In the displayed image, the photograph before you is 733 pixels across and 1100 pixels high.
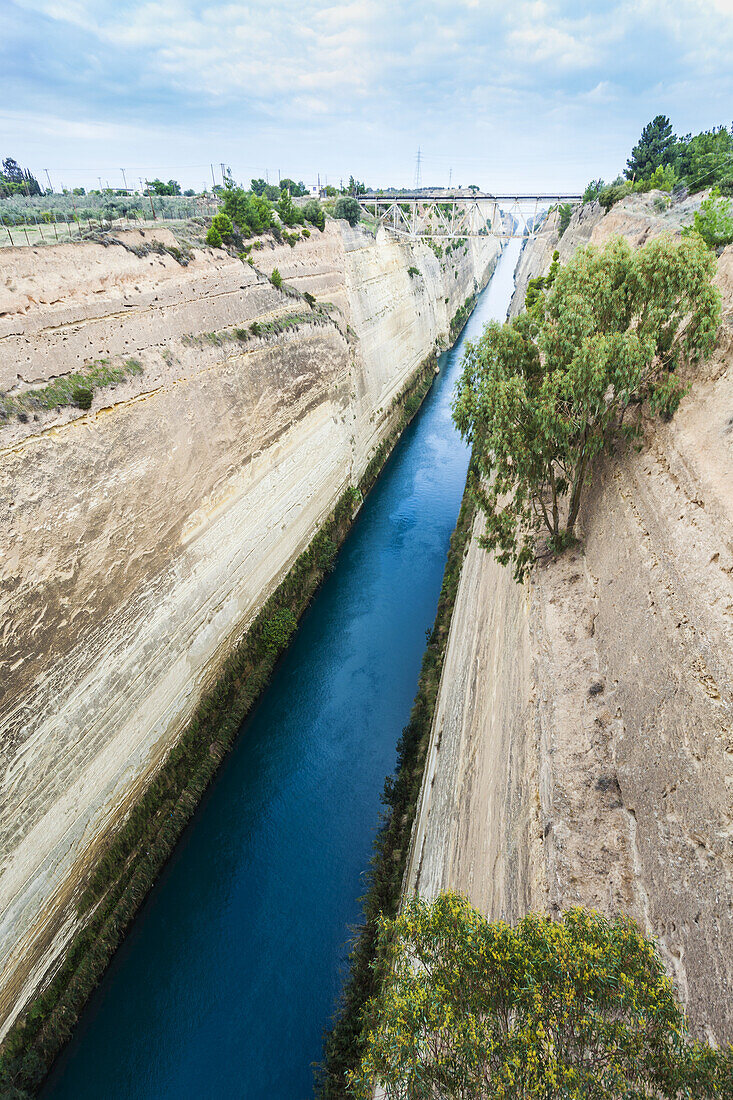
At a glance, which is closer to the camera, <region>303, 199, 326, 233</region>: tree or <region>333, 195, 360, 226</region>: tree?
<region>303, 199, 326, 233</region>: tree

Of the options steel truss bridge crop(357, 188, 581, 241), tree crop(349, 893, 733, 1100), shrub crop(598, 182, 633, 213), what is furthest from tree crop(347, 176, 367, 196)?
tree crop(349, 893, 733, 1100)

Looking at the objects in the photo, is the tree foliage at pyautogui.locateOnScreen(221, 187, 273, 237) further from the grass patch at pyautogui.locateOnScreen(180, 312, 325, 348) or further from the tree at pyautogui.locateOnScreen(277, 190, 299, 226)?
the grass patch at pyautogui.locateOnScreen(180, 312, 325, 348)

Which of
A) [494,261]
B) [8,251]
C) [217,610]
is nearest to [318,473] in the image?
[217,610]

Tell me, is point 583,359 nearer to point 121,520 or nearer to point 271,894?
point 121,520

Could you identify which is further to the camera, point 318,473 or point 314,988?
point 318,473

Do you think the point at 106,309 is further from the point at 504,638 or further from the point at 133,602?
the point at 504,638

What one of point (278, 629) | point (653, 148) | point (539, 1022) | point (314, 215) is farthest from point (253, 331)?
point (653, 148)

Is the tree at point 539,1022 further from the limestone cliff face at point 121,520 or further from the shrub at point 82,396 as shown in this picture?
the shrub at point 82,396
